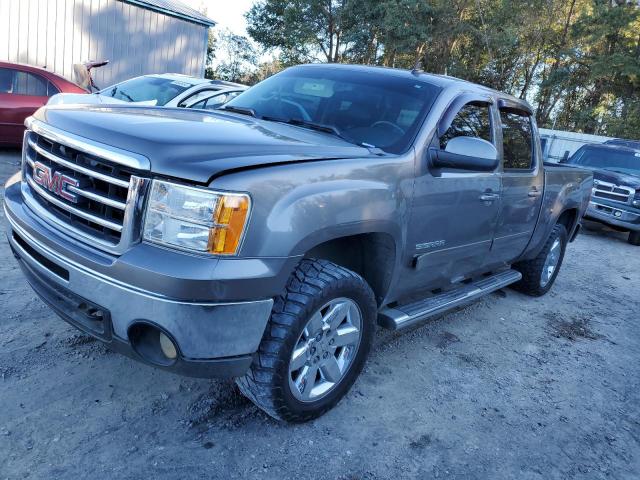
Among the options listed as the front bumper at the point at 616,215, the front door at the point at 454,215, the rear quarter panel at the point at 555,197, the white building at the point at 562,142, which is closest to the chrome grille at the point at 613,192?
the front bumper at the point at 616,215

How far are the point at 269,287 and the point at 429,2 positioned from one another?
27.7 meters

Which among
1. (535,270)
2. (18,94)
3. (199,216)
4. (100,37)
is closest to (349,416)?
(199,216)

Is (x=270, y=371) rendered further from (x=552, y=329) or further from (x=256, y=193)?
(x=552, y=329)

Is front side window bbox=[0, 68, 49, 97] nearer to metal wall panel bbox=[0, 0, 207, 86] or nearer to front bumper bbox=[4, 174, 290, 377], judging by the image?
metal wall panel bbox=[0, 0, 207, 86]

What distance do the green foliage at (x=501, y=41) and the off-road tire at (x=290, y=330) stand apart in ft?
79.7

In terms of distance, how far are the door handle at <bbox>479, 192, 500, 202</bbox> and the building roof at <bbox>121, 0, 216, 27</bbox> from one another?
48.9 ft

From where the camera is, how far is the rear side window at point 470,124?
3426mm

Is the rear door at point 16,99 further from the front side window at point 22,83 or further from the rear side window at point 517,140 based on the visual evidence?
the rear side window at point 517,140

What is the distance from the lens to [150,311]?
2.16 metres

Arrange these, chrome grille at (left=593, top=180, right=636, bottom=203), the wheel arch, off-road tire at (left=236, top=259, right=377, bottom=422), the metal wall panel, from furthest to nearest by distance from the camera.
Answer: the metal wall panel → chrome grille at (left=593, top=180, right=636, bottom=203) → the wheel arch → off-road tire at (left=236, top=259, right=377, bottom=422)

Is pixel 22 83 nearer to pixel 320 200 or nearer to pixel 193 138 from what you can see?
pixel 193 138

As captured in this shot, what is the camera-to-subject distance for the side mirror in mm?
3131


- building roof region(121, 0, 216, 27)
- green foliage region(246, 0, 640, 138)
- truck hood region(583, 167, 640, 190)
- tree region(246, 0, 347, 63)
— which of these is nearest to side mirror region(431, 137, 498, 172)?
truck hood region(583, 167, 640, 190)

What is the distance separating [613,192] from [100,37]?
44.7 ft
